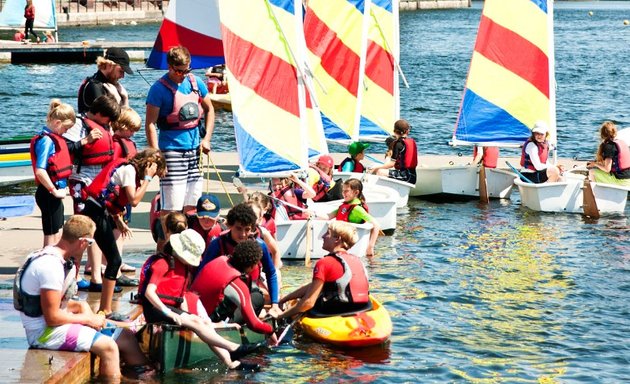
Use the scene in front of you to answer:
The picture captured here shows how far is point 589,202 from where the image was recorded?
18469 millimetres

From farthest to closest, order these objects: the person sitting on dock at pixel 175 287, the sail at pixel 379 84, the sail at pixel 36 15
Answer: the sail at pixel 36 15 → the sail at pixel 379 84 → the person sitting on dock at pixel 175 287

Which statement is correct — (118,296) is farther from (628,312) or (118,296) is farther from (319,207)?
(628,312)

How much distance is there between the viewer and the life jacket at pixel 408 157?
18547mm

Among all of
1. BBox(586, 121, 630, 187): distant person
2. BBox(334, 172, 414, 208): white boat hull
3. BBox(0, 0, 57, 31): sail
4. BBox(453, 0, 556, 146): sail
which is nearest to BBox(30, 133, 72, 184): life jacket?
BBox(334, 172, 414, 208): white boat hull

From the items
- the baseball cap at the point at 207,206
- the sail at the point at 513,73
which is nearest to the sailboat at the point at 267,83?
the baseball cap at the point at 207,206

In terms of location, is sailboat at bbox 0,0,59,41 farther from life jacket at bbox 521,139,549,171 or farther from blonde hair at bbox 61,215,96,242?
blonde hair at bbox 61,215,96,242

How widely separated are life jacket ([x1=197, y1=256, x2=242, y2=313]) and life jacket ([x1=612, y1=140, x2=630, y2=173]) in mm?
9984

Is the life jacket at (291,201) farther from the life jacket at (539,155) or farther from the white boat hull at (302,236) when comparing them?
the life jacket at (539,155)

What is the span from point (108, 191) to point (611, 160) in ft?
33.7

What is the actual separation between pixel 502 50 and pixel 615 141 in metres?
3.16

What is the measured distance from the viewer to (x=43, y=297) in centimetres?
888

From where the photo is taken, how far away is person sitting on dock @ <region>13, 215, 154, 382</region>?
8.86 m

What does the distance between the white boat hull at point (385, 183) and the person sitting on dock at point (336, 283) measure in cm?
607

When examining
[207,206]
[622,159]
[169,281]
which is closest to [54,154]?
[207,206]
